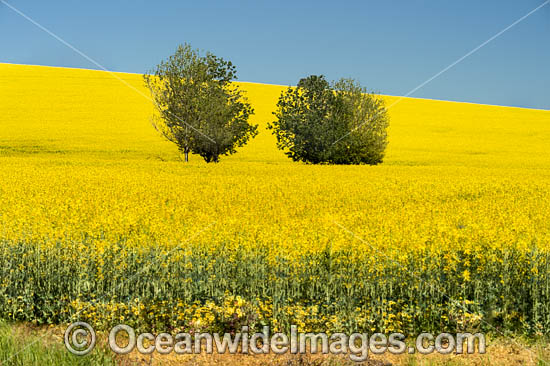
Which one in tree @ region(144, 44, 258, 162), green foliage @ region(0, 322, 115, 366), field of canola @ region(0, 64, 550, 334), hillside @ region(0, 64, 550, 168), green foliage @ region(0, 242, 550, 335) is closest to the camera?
green foliage @ region(0, 322, 115, 366)

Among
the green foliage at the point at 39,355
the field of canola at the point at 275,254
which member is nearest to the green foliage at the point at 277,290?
the field of canola at the point at 275,254

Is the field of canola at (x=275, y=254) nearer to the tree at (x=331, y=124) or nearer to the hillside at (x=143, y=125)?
the tree at (x=331, y=124)

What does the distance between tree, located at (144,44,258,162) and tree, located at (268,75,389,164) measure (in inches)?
233

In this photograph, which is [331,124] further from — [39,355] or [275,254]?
[39,355]

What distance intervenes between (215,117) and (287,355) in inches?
1468

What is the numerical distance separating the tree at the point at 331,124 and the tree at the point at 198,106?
591 cm

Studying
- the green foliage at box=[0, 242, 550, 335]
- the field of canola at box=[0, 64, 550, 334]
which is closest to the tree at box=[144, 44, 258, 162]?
the field of canola at box=[0, 64, 550, 334]

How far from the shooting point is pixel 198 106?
42656mm

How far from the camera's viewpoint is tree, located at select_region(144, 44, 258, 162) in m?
42.5

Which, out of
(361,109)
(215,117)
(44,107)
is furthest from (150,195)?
(44,107)

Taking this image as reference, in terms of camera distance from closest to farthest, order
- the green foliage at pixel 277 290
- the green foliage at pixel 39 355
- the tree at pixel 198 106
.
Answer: the green foliage at pixel 39 355
the green foliage at pixel 277 290
the tree at pixel 198 106

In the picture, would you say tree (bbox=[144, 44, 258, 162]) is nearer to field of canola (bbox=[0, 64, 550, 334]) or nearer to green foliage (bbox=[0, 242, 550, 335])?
field of canola (bbox=[0, 64, 550, 334])

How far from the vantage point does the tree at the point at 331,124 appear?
4809 centimetres

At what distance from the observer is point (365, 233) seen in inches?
429
